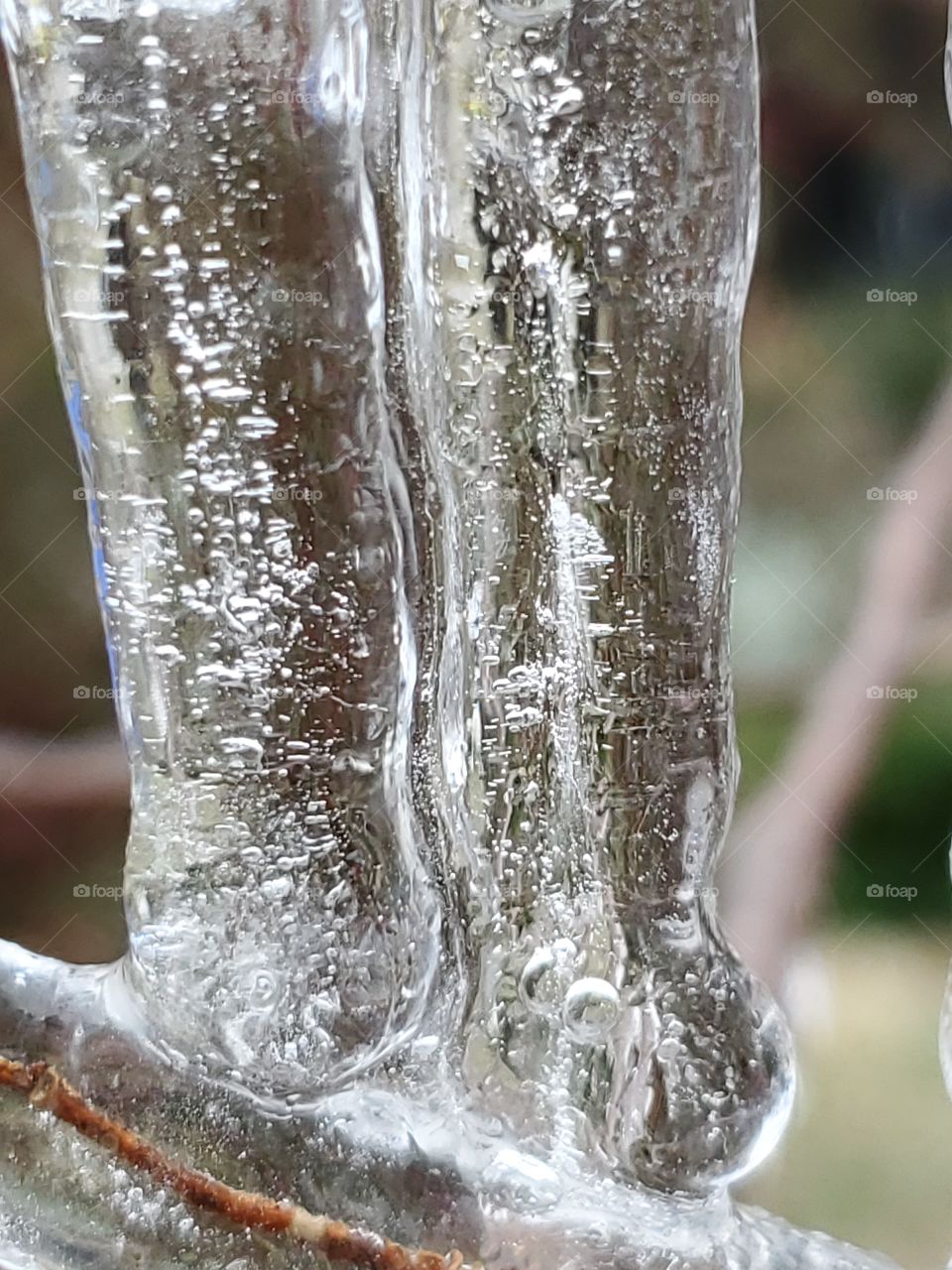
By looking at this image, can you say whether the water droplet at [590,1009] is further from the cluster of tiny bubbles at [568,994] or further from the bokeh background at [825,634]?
the bokeh background at [825,634]

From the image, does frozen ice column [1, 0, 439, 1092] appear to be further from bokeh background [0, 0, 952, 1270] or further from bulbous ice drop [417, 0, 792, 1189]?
bokeh background [0, 0, 952, 1270]

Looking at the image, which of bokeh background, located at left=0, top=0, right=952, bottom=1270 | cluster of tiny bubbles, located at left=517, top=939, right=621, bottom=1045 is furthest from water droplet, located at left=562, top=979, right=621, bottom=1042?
bokeh background, located at left=0, top=0, right=952, bottom=1270

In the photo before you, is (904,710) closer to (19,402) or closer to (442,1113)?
(442,1113)

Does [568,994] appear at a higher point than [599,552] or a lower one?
lower

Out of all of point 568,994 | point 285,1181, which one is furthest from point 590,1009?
point 285,1181

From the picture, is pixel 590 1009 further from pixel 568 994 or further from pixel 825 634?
pixel 825 634

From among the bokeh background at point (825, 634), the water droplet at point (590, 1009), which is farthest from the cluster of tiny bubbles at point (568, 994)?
the bokeh background at point (825, 634)
